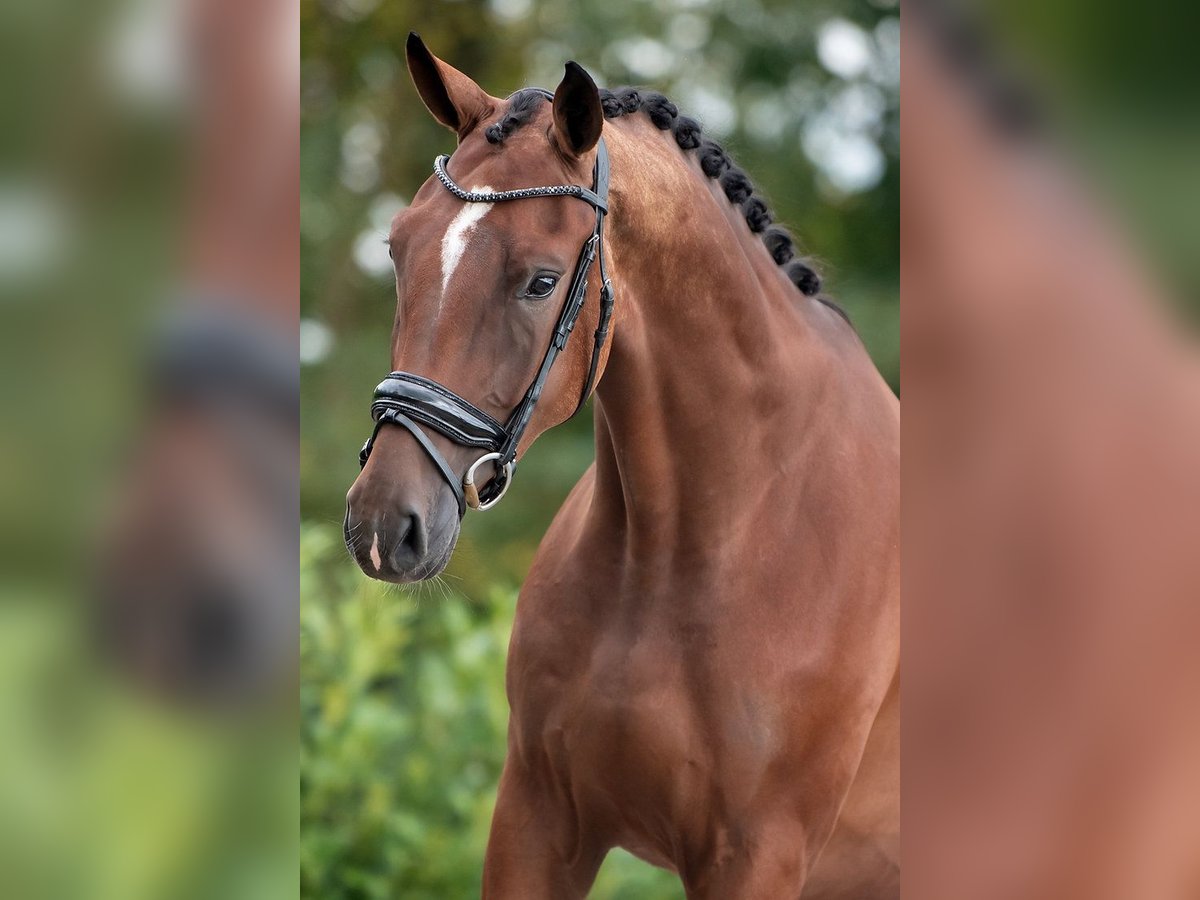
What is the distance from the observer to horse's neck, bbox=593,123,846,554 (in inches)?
70.7

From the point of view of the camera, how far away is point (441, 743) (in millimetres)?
3611

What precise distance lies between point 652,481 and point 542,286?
41cm

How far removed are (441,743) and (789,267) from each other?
2.02 meters

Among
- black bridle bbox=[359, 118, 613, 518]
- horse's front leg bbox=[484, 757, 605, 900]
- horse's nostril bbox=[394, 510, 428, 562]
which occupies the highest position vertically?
black bridle bbox=[359, 118, 613, 518]

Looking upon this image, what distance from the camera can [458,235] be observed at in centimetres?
156

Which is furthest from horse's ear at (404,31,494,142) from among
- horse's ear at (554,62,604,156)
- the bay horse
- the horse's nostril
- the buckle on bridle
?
the horse's nostril

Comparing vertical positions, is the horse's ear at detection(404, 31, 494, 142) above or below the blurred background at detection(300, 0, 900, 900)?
below

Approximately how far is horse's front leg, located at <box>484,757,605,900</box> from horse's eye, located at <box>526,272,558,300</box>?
2.75 feet

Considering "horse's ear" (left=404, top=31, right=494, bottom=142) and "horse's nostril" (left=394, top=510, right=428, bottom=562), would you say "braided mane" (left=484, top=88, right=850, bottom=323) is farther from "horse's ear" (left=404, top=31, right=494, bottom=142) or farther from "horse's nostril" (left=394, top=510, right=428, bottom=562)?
"horse's nostril" (left=394, top=510, right=428, bottom=562)

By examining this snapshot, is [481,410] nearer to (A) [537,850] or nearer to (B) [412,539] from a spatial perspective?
(B) [412,539]
